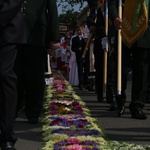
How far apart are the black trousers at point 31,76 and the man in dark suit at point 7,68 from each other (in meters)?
2.01

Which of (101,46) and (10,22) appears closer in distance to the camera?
(10,22)

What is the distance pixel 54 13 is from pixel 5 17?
79.4 inches

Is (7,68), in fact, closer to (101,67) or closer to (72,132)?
(72,132)

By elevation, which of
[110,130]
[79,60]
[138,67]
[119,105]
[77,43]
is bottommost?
[110,130]

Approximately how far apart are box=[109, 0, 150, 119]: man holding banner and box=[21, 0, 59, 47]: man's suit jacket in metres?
1.01

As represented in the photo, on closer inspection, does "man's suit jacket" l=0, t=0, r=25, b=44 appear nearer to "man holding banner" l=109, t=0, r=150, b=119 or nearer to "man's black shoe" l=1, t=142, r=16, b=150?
"man's black shoe" l=1, t=142, r=16, b=150

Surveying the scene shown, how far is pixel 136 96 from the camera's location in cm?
728

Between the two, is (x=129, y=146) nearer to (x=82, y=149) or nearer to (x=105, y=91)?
(x=82, y=149)

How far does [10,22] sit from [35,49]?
6.87ft

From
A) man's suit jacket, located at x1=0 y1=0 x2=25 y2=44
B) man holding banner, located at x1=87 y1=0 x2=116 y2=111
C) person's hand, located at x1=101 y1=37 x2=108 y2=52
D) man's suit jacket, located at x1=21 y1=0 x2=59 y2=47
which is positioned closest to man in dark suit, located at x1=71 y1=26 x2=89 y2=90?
man holding banner, located at x1=87 y1=0 x2=116 y2=111

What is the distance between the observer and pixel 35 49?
6.64 m

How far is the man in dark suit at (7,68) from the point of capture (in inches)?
177

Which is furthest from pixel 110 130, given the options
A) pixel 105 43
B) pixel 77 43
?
pixel 77 43

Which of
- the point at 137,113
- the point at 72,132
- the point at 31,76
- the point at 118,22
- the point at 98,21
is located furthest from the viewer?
the point at 98,21
